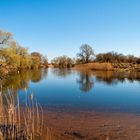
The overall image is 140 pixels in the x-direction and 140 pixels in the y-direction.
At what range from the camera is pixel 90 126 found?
7.07 meters

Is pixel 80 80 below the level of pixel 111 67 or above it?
below

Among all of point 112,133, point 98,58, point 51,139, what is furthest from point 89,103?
point 98,58

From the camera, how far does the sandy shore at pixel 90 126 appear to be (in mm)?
6012

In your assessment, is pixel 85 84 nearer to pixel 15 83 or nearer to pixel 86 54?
pixel 15 83

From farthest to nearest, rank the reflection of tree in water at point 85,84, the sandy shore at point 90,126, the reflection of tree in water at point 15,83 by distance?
1. the reflection of tree in water at point 85,84
2. the reflection of tree in water at point 15,83
3. the sandy shore at point 90,126

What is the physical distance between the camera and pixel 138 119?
812cm

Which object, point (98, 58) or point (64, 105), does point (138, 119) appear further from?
point (98, 58)

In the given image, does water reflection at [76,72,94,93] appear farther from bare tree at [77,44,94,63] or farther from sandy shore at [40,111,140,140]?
bare tree at [77,44,94,63]

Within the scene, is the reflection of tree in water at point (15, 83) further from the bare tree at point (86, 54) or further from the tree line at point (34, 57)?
the bare tree at point (86, 54)

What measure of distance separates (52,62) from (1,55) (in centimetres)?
7016

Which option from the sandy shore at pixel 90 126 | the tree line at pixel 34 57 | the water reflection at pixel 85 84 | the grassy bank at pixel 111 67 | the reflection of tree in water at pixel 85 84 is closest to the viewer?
the sandy shore at pixel 90 126

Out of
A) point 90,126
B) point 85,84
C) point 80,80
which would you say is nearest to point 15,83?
point 85,84

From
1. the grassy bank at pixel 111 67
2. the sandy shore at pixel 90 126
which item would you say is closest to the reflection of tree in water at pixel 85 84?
the sandy shore at pixel 90 126

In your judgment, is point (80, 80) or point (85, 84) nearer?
point (85, 84)
